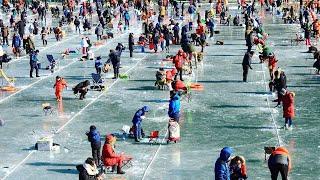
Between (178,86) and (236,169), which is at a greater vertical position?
(178,86)

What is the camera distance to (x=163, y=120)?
80.8 ft

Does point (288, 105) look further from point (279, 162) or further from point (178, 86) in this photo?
point (178, 86)

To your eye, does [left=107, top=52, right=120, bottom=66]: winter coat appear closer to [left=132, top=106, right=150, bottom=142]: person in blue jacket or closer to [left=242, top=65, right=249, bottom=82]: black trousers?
[left=242, top=65, right=249, bottom=82]: black trousers

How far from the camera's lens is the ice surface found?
63.3 feet

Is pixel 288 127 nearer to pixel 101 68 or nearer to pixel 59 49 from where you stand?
pixel 101 68

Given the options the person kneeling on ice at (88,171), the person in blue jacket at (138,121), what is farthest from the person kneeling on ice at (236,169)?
the person in blue jacket at (138,121)

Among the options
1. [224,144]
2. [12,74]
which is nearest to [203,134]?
[224,144]

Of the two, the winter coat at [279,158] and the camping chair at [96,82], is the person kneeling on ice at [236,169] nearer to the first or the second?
the winter coat at [279,158]

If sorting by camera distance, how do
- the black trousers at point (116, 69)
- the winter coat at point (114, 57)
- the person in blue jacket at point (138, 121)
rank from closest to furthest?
the person in blue jacket at point (138, 121) → the winter coat at point (114, 57) → the black trousers at point (116, 69)

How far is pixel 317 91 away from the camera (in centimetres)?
2934

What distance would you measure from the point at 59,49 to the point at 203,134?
78.4ft

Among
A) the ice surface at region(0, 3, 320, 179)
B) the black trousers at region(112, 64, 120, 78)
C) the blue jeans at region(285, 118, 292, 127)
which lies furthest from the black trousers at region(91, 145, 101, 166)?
the black trousers at region(112, 64, 120, 78)

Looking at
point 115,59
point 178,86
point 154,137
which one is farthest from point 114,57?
point 154,137

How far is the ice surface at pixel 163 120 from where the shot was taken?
19281 mm
